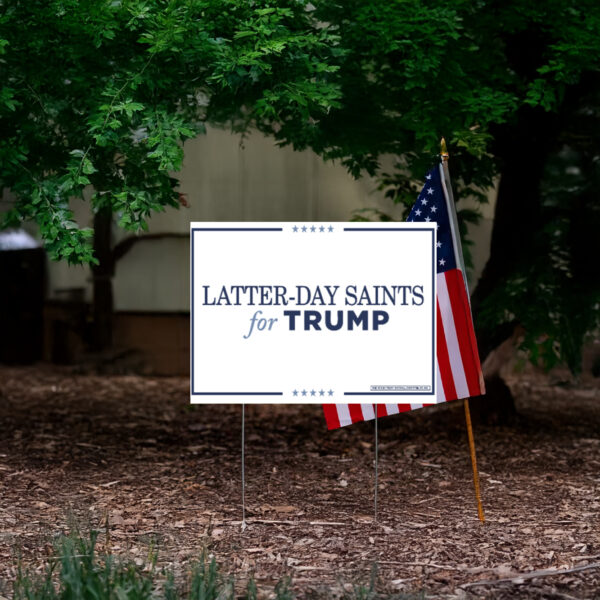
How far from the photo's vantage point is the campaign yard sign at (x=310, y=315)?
5.34m

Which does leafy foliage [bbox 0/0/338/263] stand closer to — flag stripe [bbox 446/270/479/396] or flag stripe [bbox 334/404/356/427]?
flag stripe [bbox 446/270/479/396]

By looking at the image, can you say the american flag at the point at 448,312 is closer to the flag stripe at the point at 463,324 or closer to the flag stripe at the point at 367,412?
the flag stripe at the point at 463,324

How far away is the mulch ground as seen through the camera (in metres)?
4.83

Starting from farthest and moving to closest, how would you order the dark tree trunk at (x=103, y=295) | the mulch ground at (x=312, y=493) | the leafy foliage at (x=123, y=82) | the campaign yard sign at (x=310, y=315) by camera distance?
1. the dark tree trunk at (x=103, y=295)
2. the leafy foliage at (x=123, y=82)
3. the campaign yard sign at (x=310, y=315)
4. the mulch ground at (x=312, y=493)

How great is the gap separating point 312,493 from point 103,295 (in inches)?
229

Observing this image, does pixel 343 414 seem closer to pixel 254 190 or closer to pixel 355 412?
pixel 355 412

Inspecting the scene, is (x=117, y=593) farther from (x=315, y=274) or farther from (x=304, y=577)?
(x=315, y=274)

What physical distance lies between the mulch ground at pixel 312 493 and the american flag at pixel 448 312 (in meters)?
0.78

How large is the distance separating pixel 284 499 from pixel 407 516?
0.86m

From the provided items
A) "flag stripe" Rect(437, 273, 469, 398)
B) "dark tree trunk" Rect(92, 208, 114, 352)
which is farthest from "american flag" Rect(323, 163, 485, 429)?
"dark tree trunk" Rect(92, 208, 114, 352)

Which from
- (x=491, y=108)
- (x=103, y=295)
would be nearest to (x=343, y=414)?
(x=491, y=108)

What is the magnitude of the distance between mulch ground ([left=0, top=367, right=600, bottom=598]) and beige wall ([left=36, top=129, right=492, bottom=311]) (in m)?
2.19

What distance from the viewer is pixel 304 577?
4.64m

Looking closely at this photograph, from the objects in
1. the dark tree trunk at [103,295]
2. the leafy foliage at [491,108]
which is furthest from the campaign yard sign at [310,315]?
the dark tree trunk at [103,295]
